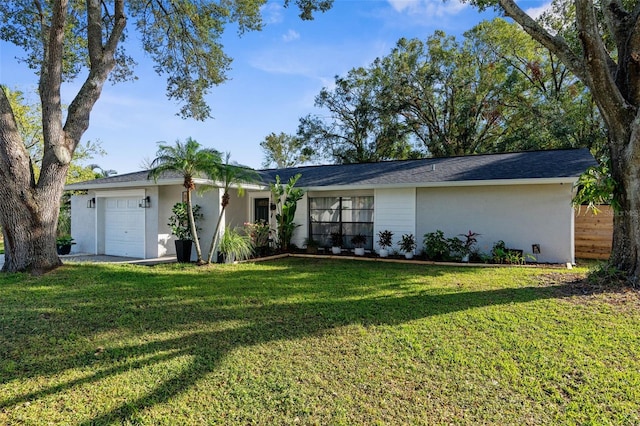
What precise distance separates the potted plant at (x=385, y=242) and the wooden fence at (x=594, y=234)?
6249mm

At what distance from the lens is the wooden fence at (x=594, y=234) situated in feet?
37.8

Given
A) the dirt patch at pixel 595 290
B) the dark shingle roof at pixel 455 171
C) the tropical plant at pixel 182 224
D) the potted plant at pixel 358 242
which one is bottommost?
the dirt patch at pixel 595 290

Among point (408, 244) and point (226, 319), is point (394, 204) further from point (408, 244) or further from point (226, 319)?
point (226, 319)

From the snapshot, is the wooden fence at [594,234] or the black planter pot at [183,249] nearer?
the black planter pot at [183,249]

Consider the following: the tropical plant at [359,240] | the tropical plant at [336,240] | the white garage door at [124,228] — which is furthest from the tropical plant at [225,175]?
the tropical plant at [359,240]

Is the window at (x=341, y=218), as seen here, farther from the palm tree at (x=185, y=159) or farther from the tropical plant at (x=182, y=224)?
the palm tree at (x=185, y=159)

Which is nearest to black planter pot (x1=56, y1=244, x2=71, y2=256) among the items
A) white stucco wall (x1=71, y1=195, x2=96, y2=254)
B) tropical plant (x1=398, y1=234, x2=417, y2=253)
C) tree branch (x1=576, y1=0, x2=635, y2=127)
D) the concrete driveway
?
white stucco wall (x1=71, y1=195, x2=96, y2=254)

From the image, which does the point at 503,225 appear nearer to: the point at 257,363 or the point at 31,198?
the point at 257,363

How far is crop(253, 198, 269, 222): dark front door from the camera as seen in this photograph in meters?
14.1

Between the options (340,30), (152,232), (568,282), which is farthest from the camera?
(340,30)

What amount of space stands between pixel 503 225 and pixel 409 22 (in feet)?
44.0

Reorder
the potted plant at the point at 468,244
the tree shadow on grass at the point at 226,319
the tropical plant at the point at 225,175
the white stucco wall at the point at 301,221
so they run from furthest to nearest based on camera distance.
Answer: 1. the white stucco wall at the point at 301,221
2. the potted plant at the point at 468,244
3. the tropical plant at the point at 225,175
4. the tree shadow on grass at the point at 226,319

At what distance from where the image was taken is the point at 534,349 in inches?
167

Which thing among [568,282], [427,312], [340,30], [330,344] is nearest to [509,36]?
[340,30]
